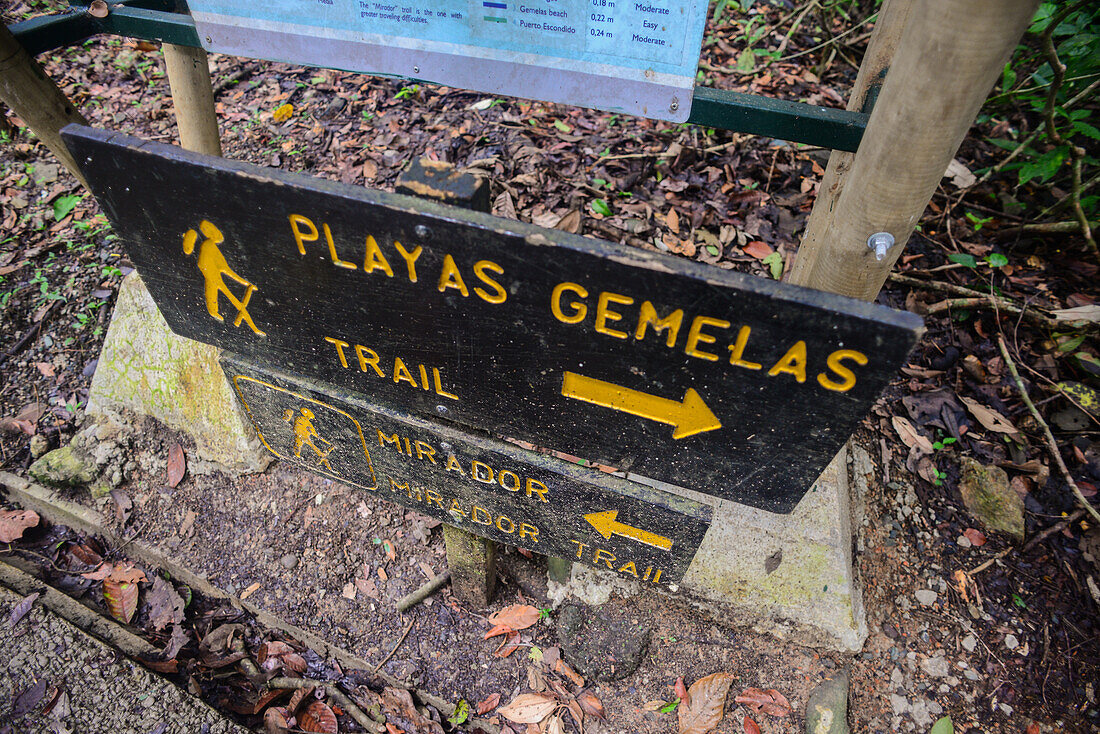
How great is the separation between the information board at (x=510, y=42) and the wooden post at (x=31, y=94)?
0.91 m

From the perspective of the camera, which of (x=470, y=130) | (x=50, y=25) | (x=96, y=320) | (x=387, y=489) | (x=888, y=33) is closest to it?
(x=888, y=33)

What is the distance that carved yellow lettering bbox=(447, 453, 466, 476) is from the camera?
5.24 ft

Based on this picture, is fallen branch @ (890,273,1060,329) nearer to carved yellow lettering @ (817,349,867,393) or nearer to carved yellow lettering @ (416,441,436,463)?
carved yellow lettering @ (817,349,867,393)

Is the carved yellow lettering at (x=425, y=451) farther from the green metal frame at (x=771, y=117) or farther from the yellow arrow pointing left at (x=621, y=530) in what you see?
the green metal frame at (x=771, y=117)

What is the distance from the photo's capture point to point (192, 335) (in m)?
1.62

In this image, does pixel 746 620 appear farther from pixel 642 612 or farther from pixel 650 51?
pixel 650 51

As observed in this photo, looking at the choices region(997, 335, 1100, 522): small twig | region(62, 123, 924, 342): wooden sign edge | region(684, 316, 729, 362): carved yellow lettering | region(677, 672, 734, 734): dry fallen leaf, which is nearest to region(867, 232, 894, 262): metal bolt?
region(62, 123, 924, 342): wooden sign edge

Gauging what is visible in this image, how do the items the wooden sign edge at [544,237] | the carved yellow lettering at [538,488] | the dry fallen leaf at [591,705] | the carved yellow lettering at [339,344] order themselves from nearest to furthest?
the wooden sign edge at [544,237], the carved yellow lettering at [339,344], the carved yellow lettering at [538,488], the dry fallen leaf at [591,705]

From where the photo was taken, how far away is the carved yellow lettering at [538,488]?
154 cm

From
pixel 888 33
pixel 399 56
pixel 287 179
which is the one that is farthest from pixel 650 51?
pixel 287 179

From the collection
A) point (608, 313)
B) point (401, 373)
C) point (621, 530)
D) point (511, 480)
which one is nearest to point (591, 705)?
point (621, 530)

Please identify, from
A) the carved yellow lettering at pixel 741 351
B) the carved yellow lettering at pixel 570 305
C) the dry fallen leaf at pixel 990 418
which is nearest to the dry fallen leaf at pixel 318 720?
the carved yellow lettering at pixel 570 305

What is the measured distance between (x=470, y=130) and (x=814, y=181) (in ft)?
8.18

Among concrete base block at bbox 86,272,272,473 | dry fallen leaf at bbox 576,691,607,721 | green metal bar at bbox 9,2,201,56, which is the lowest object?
dry fallen leaf at bbox 576,691,607,721
